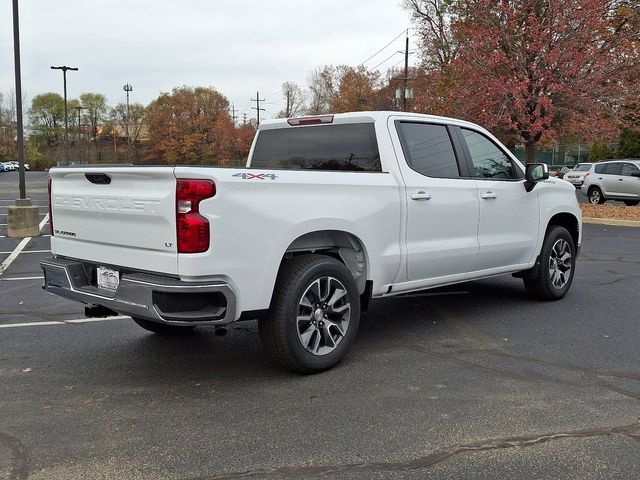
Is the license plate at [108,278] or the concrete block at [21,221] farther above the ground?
the license plate at [108,278]

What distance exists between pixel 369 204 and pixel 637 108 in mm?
16908

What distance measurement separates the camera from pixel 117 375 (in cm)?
458

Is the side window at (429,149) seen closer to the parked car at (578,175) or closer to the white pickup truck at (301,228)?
the white pickup truck at (301,228)

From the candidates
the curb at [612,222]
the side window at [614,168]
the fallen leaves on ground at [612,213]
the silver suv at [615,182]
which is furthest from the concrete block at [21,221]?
the side window at [614,168]

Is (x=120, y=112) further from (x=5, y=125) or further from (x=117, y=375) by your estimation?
(x=117, y=375)

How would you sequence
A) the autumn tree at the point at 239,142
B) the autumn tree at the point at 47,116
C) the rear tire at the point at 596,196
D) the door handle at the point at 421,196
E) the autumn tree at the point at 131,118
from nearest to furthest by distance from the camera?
the door handle at the point at 421,196, the rear tire at the point at 596,196, the autumn tree at the point at 239,142, the autumn tree at the point at 131,118, the autumn tree at the point at 47,116

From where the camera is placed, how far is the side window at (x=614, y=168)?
20.8 metres

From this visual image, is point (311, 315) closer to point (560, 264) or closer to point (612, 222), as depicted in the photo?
point (560, 264)

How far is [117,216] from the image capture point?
4.14m

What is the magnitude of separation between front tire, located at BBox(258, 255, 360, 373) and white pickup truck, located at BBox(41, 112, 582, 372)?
11 mm

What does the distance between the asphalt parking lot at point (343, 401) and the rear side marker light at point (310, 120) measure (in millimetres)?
2028

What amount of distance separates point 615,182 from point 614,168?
53 centimetres

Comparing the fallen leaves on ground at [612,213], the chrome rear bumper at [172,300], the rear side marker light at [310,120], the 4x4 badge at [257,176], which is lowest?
the fallen leaves on ground at [612,213]

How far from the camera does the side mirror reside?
6.26 m
